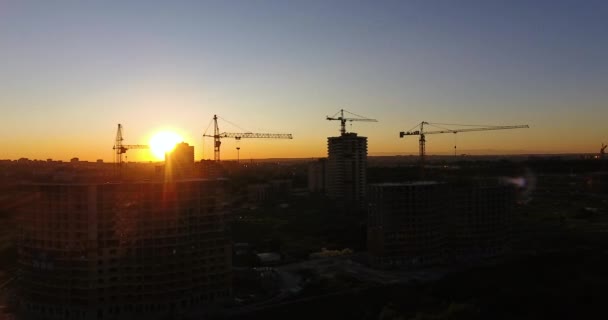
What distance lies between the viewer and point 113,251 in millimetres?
16656

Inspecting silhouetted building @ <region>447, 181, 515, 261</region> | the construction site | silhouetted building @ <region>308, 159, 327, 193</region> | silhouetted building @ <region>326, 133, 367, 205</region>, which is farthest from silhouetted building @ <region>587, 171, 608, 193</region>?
silhouetted building @ <region>447, 181, 515, 261</region>

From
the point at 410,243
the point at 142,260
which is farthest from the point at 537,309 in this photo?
the point at 142,260

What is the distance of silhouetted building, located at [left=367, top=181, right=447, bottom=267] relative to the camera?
22.8m

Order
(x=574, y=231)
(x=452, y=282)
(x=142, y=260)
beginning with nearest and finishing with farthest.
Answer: (x=142, y=260) → (x=452, y=282) → (x=574, y=231)

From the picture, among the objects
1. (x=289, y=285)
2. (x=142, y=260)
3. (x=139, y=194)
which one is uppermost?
(x=139, y=194)

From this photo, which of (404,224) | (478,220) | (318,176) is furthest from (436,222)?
(318,176)

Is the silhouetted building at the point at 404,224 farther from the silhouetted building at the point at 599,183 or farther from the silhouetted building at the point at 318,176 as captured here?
the silhouetted building at the point at 599,183

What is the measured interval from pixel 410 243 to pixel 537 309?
25.6ft

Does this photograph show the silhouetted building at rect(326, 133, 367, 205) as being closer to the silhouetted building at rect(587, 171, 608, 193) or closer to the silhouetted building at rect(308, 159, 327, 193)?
the silhouetted building at rect(308, 159, 327, 193)

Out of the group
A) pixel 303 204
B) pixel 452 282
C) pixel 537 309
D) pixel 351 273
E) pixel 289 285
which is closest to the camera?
pixel 537 309

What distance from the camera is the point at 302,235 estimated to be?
3183 cm

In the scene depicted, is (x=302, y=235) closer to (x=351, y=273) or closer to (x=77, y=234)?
A: (x=351, y=273)

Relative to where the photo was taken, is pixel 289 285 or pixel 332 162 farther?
pixel 332 162

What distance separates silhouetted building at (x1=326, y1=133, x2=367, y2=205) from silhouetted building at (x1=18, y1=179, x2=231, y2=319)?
27.7 meters
